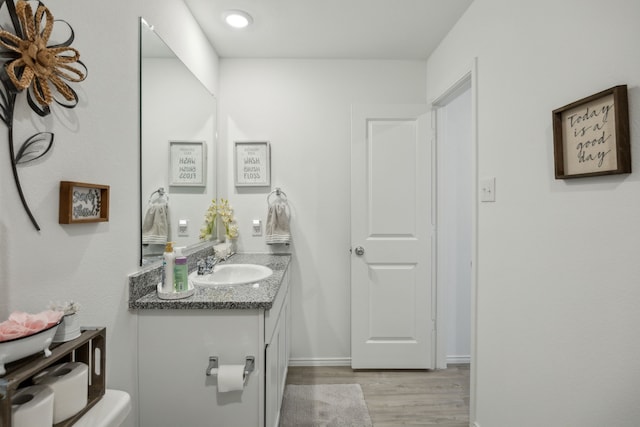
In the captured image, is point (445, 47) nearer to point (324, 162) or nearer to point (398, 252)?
point (324, 162)

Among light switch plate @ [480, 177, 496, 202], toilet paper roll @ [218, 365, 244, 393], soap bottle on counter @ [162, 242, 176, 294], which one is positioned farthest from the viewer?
light switch plate @ [480, 177, 496, 202]

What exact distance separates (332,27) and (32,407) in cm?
231

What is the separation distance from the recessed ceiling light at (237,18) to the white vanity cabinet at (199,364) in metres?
1.75

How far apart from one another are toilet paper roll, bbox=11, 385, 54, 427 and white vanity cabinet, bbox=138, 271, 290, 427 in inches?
25.4

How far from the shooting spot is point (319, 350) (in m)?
2.61

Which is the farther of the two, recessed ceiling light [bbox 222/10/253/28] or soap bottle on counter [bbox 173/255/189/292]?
recessed ceiling light [bbox 222/10/253/28]

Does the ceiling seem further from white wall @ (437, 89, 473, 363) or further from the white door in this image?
white wall @ (437, 89, 473, 363)

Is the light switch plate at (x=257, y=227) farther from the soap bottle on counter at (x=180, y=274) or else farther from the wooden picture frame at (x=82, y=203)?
the wooden picture frame at (x=82, y=203)

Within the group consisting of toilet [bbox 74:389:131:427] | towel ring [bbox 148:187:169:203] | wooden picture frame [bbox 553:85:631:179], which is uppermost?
wooden picture frame [bbox 553:85:631:179]

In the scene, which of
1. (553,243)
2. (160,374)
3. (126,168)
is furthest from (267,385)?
(553,243)

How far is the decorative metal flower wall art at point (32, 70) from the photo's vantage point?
811 mm

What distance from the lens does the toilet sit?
812 mm

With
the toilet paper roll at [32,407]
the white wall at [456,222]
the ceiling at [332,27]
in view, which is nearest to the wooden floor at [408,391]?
the white wall at [456,222]

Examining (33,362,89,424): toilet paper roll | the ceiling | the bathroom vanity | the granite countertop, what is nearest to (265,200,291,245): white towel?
the granite countertop
